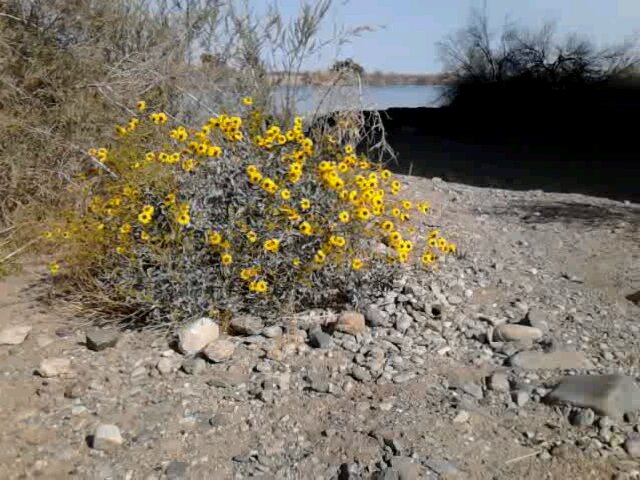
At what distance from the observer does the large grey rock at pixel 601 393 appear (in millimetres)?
3260

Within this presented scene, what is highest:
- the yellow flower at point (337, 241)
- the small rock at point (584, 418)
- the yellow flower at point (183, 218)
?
the yellow flower at point (183, 218)

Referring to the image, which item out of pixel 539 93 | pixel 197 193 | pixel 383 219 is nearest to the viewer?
pixel 197 193

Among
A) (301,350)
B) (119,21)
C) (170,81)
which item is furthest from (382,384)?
(119,21)

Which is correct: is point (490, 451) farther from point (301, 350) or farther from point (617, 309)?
point (617, 309)

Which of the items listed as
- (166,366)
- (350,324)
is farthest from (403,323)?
(166,366)

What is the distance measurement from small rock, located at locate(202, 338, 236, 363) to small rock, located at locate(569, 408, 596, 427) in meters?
1.67

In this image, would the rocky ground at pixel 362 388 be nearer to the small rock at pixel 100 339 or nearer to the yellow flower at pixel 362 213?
the small rock at pixel 100 339

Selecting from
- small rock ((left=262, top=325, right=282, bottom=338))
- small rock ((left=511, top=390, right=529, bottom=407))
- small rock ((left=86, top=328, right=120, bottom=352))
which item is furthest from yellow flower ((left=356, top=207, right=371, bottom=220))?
small rock ((left=86, top=328, right=120, bottom=352))

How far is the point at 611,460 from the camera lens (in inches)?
117

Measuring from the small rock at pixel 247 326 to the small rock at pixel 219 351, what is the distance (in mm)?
176

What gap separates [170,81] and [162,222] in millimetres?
2867

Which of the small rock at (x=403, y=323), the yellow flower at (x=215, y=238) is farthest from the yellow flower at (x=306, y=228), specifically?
the small rock at (x=403, y=323)

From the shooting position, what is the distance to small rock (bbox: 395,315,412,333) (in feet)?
13.7

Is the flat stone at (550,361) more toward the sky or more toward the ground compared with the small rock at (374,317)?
more toward the ground
